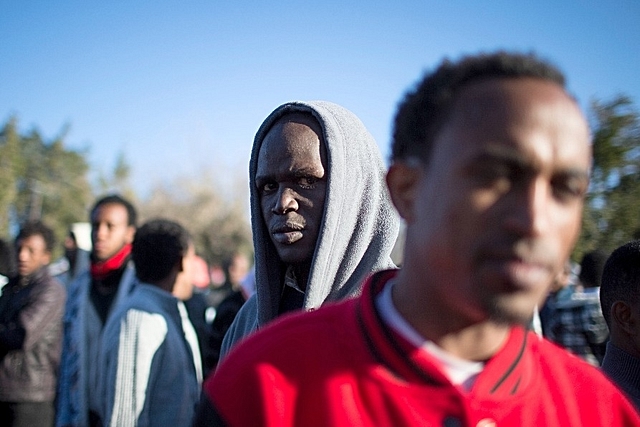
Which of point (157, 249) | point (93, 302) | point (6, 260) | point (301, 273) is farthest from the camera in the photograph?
point (6, 260)

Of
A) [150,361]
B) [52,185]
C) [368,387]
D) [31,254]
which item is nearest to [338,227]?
[368,387]

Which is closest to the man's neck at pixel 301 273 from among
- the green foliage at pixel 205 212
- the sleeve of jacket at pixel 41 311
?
the sleeve of jacket at pixel 41 311

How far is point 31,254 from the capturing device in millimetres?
5324

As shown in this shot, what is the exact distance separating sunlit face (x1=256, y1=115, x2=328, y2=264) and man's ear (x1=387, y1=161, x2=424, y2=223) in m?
0.88

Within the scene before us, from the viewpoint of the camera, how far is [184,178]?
3894 cm

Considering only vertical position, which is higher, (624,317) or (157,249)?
(157,249)

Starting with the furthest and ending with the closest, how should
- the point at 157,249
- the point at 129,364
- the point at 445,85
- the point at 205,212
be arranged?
the point at 205,212 → the point at 157,249 → the point at 129,364 → the point at 445,85

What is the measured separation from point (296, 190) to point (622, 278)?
1527 millimetres

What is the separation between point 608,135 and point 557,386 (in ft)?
31.5

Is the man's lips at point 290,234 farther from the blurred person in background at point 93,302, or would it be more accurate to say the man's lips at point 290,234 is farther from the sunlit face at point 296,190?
the blurred person in background at point 93,302

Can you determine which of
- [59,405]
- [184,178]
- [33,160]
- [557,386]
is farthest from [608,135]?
[33,160]

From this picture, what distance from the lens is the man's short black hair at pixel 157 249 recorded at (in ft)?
12.0

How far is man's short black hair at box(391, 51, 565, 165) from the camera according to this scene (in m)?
1.06

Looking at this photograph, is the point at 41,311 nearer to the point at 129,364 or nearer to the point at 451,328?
the point at 129,364
